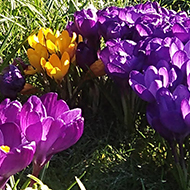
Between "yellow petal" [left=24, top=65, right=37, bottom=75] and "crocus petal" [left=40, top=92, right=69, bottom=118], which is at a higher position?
"crocus petal" [left=40, top=92, right=69, bottom=118]

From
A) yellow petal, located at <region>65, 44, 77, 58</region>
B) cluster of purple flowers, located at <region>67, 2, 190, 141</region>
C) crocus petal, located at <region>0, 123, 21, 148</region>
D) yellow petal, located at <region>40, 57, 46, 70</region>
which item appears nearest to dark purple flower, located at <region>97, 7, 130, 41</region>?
cluster of purple flowers, located at <region>67, 2, 190, 141</region>

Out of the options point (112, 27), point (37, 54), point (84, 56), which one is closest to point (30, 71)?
point (37, 54)

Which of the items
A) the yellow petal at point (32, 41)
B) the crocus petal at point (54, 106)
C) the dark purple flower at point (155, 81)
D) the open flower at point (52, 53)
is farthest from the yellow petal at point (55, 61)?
the crocus petal at point (54, 106)

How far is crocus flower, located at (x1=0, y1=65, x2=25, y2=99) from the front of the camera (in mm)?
1145

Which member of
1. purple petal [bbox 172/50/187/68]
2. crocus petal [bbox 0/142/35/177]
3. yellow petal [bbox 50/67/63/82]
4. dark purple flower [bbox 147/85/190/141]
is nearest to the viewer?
crocus petal [bbox 0/142/35/177]

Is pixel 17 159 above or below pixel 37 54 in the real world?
above

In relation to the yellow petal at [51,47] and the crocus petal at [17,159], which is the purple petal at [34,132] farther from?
the yellow petal at [51,47]

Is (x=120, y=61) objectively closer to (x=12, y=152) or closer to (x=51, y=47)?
(x=51, y=47)

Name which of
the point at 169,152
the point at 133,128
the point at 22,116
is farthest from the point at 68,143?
the point at 133,128

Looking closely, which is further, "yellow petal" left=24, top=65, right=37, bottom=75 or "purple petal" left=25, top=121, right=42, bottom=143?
"yellow petal" left=24, top=65, right=37, bottom=75

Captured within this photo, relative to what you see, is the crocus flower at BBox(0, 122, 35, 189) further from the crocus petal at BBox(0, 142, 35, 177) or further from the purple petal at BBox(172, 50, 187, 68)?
the purple petal at BBox(172, 50, 187, 68)

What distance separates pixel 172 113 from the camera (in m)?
0.79

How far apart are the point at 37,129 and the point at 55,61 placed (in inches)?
23.2

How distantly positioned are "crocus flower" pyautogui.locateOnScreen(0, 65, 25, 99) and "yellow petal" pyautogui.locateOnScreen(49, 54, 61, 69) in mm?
101
